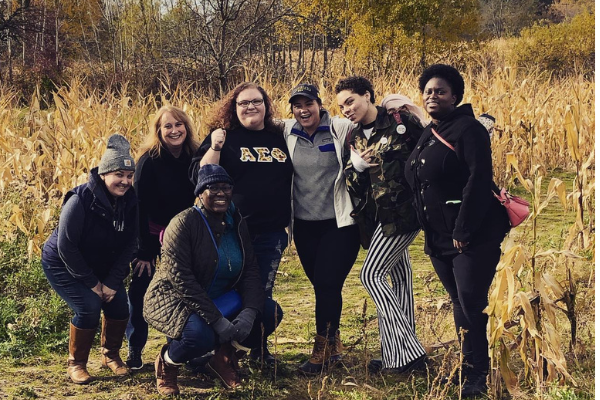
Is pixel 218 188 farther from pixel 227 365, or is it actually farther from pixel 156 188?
pixel 227 365

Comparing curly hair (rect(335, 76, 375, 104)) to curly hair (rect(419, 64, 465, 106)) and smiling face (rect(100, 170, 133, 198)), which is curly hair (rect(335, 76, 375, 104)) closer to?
curly hair (rect(419, 64, 465, 106))

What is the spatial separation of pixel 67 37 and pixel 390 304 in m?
29.5

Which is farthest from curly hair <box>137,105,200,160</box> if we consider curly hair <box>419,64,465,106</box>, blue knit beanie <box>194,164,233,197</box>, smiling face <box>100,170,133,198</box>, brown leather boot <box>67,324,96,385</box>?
curly hair <box>419,64,465,106</box>

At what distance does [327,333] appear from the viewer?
4.00m

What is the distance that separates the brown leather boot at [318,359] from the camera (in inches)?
159

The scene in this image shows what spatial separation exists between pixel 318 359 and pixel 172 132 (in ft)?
4.95

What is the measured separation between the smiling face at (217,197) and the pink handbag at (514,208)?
4.32 feet

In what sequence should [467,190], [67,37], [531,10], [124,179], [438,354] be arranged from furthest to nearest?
[531,10] < [67,37] < [438,354] < [124,179] < [467,190]

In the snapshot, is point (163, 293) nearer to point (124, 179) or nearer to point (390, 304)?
point (124, 179)

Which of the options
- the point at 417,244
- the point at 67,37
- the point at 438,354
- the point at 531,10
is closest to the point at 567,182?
the point at 417,244

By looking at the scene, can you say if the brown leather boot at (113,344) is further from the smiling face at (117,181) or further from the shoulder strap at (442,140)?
the shoulder strap at (442,140)

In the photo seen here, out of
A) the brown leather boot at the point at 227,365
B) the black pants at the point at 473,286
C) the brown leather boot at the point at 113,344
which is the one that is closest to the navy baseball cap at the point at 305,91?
the black pants at the point at 473,286

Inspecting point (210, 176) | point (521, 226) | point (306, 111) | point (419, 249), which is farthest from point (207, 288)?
point (521, 226)

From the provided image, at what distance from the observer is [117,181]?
385 cm
